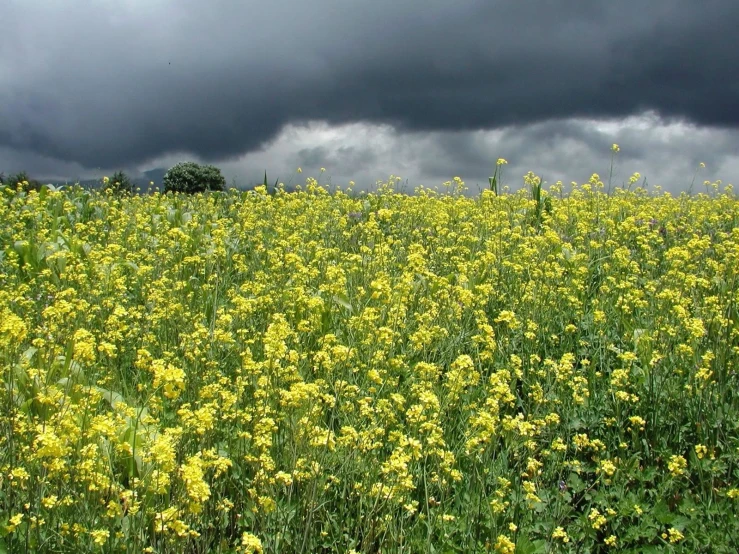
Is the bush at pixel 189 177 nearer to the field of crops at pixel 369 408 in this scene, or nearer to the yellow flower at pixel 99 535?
the field of crops at pixel 369 408

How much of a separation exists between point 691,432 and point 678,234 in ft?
18.6

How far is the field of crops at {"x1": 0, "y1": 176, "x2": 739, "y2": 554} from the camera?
262 centimetres

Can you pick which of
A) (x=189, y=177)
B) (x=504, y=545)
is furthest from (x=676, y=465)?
(x=189, y=177)

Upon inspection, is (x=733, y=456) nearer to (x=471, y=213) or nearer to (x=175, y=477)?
(x=175, y=477)

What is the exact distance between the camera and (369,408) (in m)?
3.13

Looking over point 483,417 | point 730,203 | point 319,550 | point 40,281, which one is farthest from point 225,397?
point 730,203

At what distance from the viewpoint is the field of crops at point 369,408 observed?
2.62 meters

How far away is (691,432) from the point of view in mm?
3758

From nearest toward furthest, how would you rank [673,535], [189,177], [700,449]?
[673,535] < [700,449] < [189,177]

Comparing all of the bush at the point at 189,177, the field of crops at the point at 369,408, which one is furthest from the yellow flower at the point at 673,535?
the bush at the point at 189,177

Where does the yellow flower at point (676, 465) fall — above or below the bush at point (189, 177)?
below

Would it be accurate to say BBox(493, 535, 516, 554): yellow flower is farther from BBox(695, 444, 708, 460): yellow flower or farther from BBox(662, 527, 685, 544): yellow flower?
BBox(695, 444, 708, 460): yellow flower

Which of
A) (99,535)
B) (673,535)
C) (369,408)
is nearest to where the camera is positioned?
(99,535)

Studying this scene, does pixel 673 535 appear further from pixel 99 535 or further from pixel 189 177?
pixel 189 177
